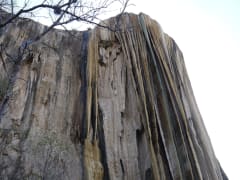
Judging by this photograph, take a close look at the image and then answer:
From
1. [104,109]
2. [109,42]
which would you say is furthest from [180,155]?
[109,42]

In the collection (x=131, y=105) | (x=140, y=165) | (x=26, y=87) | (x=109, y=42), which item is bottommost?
(x=140, y=165)

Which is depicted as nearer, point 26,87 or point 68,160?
point 68,160

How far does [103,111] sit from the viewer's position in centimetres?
529

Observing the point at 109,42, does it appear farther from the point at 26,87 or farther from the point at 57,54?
the point at 26,87

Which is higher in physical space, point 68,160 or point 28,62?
point 28,62

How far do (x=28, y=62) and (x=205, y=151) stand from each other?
13.9 feet

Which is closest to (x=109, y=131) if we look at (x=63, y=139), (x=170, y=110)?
(x=63, y=139)

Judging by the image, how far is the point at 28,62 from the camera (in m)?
6.12

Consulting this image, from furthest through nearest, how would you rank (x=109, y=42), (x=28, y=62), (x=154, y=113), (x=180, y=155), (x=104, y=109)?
1. (x=109, y=42)
2. (x=28, y=62)
3. (x=104, y=109)
4. (x=154, y=113)
5. (x=180, y=155)

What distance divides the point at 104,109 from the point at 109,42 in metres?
1.98

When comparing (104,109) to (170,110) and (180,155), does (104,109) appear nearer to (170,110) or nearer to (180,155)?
(170,110)

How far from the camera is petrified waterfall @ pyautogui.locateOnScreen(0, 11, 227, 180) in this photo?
4410 mm

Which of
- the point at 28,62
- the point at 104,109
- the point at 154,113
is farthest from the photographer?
the point at 28,62

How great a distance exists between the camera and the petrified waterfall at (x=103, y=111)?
14.5 ft
